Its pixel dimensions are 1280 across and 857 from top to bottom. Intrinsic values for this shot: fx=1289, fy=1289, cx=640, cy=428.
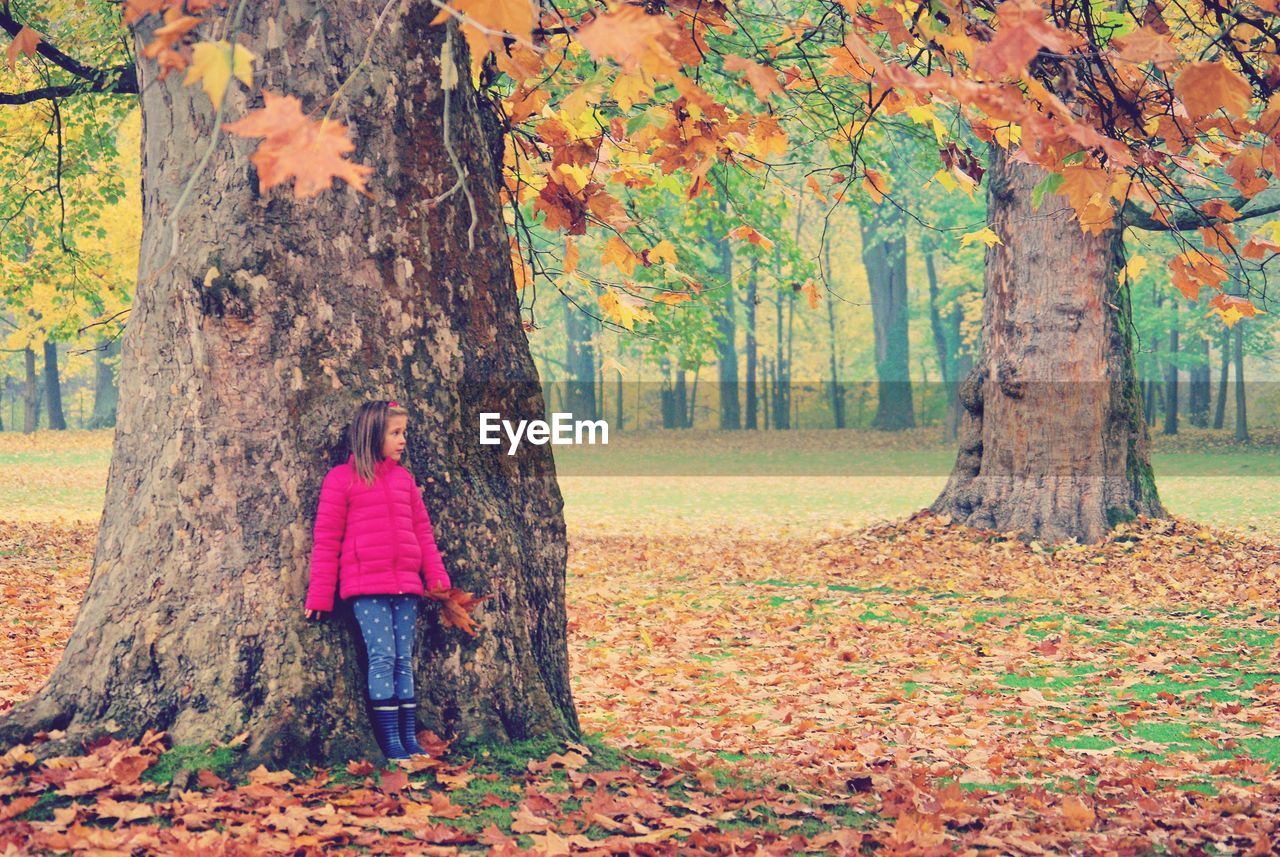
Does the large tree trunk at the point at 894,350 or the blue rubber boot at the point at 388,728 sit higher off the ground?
the large tree trunk at the point at 894,350

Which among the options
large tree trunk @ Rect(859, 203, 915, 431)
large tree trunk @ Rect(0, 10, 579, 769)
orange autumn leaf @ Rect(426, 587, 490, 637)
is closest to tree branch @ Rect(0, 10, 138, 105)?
large tree trunk @ Rect(0, 10, 579, 769)

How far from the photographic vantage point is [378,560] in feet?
15.5

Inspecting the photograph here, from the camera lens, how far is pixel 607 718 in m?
6.95

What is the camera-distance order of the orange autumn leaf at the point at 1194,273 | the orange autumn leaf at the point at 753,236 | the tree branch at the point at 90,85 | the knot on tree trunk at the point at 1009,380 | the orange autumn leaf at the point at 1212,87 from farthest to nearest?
the knot on tree trunk at the point at 1009,380 → the tree branch at the point at 90,85 → the orange autumn leaf at the point at 753,236 → the orange autumn leaf at the point at 1194,273 → the orange autumn leaf at the point at 1212,87

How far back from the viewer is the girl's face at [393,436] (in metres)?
4.68

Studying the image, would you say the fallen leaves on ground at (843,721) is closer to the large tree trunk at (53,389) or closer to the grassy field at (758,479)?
the grassy field at (758,479)

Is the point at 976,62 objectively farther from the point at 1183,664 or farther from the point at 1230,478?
the point at 1230,478

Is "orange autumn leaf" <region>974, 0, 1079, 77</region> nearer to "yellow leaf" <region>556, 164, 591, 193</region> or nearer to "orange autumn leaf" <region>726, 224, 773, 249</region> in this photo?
"orange autumn leaf" <region>726, 224, 773, 249</region>

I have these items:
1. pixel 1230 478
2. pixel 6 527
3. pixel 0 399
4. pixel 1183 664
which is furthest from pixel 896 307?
pixel 0 399

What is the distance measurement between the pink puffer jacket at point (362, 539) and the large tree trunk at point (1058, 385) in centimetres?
942

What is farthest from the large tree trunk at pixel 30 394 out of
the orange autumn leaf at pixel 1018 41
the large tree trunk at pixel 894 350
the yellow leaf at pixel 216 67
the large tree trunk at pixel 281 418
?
the orange autumn leaf at pixel 1018 41

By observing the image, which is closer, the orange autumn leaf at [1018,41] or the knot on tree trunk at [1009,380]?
the orange autumn leaf at [1018,41]

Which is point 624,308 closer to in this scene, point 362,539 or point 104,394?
point 362,539

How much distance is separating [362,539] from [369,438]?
384 millimetres
